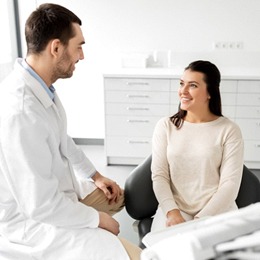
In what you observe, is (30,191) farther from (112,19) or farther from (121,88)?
(112,19)

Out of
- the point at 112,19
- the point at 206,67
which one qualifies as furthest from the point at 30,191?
the point at 112,19

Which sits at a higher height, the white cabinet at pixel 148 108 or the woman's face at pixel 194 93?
the woman's face at pixel 194 93

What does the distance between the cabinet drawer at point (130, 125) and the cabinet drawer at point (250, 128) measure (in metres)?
0.76

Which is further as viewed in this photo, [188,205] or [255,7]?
[255,7]

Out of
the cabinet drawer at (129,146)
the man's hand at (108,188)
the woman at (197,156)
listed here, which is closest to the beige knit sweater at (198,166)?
the woman at (197,156)

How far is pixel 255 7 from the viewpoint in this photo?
129 inches

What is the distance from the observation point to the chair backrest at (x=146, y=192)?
1548 millimetres

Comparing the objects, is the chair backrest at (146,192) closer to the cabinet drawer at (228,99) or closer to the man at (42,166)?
the man at (42,166)

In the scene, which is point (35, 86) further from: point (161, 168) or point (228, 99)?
point (228, 99)

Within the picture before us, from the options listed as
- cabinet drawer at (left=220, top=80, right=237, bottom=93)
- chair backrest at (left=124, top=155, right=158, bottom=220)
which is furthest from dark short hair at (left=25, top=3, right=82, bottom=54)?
cabinet drawer at (left=220, top=80, right=237, bottom=93)

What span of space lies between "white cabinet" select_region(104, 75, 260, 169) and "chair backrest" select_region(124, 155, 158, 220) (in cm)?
148

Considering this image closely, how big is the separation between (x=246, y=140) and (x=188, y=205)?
5.65 ft

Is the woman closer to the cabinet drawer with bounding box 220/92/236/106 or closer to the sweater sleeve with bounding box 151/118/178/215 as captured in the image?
the sweater sleeve with bounding box 151/118/178/215

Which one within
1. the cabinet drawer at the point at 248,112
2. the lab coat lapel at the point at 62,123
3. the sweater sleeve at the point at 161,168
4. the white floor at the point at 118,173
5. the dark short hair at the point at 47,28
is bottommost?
the white floor at the point at 118,173
